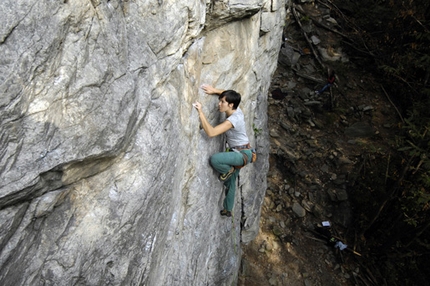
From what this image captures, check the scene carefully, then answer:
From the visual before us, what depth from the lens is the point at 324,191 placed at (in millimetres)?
8883

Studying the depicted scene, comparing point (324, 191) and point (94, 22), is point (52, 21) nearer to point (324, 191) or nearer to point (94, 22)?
point (94, 22)

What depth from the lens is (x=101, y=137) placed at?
227cm

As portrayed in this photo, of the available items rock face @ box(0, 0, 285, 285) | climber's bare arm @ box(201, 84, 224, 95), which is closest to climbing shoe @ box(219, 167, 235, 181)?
rock face @ box(0, 0, 285, 285)

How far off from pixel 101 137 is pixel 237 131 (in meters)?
2.58

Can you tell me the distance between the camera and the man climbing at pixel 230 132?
4070 mm

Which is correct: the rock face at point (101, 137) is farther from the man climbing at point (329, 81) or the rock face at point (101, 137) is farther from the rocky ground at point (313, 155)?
the man climbing at point (329, 81)

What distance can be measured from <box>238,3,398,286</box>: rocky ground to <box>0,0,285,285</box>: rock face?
14.6 feet

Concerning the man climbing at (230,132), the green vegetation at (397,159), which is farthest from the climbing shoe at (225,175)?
the green vegetation at (397,159)

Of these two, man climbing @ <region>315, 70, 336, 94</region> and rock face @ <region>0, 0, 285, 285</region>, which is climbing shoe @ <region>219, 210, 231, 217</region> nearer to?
rock face @ <region>0, 0, 285, 285</region>

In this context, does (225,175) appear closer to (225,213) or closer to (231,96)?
(225,213)

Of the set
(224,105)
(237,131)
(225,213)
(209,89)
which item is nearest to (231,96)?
(224,105)

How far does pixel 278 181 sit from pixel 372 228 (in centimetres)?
273

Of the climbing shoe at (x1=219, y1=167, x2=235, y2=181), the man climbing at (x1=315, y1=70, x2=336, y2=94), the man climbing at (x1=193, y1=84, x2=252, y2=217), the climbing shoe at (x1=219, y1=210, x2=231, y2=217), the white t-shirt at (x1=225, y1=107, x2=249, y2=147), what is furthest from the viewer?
the man climbing at (x1=315, y1=70, x2=336, y2=94)

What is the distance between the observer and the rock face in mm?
1820
